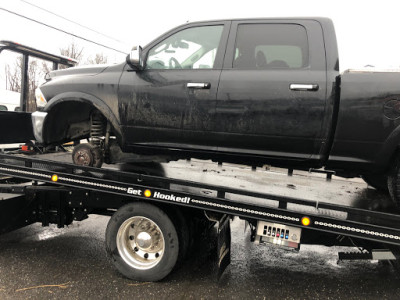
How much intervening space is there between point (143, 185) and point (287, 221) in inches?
56.9

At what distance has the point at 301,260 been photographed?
4207 mm

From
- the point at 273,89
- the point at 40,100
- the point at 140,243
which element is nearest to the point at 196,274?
the point at 140,243

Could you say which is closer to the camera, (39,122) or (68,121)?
(39,122)

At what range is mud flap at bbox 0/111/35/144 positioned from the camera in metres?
4.77

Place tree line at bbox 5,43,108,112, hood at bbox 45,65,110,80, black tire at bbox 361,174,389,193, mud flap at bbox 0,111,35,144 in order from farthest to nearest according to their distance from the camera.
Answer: tree line at bbox 5,43,108,112 < mud flap at bbox 0,111,35,144 < black tire at bbox 361,174,389,193 < hood at bbox 45,65,110,80

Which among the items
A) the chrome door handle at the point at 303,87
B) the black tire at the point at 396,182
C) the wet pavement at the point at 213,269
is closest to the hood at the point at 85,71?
the wet pavement at the point at 213,269

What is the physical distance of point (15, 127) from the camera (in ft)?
16.2

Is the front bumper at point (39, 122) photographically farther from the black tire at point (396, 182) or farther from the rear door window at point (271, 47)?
the black tire at point (396, 182)

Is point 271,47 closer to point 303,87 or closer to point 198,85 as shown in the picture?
point 303,87

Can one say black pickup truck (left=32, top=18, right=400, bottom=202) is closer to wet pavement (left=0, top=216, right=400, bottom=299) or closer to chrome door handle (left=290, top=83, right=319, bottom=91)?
A: chrome door handle (left=290, top=83, right=319, bottom=91)

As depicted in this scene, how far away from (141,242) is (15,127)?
292 centimetres

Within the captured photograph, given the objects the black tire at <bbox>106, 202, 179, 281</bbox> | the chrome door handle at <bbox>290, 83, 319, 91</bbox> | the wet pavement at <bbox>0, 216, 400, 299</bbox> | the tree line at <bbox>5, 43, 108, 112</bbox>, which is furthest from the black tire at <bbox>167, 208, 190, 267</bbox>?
the tree line at <bbox>5, 43, 108, 112</bbox>

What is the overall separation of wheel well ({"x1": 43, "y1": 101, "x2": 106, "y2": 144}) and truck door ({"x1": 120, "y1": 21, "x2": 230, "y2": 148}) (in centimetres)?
62

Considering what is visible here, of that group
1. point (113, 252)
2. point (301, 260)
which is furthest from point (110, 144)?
point (301, 260)
